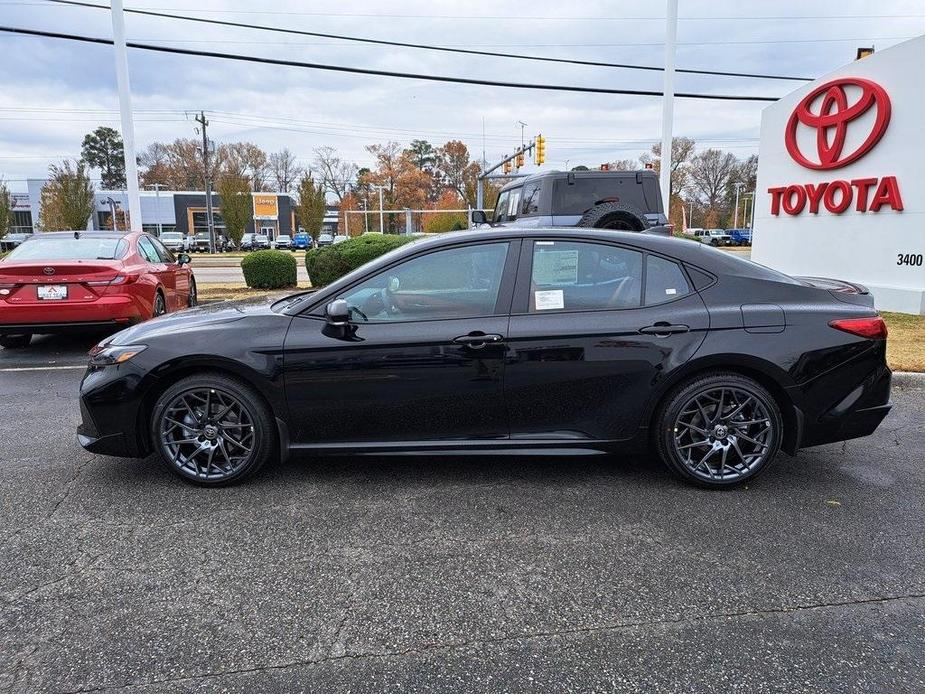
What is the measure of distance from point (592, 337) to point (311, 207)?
35380 mm

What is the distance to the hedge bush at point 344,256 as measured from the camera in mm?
12945

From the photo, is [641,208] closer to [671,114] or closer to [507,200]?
[507,200]

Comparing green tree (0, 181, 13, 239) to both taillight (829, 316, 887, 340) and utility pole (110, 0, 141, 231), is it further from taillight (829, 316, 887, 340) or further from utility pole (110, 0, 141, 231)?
taillight (829, 316, 887, 340)

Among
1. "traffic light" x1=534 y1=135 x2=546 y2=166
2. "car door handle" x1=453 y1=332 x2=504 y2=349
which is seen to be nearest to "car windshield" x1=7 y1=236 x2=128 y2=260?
"car door handle" x1=453 y1=332 x2=504 y2=349

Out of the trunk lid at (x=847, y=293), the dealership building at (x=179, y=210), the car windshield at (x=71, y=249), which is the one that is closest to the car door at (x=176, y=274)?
the car windshield at (x=71, y=249)

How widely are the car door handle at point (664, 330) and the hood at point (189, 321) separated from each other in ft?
7.34

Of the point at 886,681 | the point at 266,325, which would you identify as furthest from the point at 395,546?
the point at 886,681

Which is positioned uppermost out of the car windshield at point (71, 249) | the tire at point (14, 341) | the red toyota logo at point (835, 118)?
the red toyota logo at point (835, 118)

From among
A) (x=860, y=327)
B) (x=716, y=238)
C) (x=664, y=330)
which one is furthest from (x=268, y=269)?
(x=716, y=238)

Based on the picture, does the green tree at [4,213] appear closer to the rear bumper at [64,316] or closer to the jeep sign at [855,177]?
the rear bumper at [64,316]

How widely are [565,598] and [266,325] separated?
2.26 meters

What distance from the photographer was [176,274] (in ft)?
32.4

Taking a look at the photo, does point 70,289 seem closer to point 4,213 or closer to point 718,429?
point 718,429

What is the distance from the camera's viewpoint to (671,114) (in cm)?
1603
